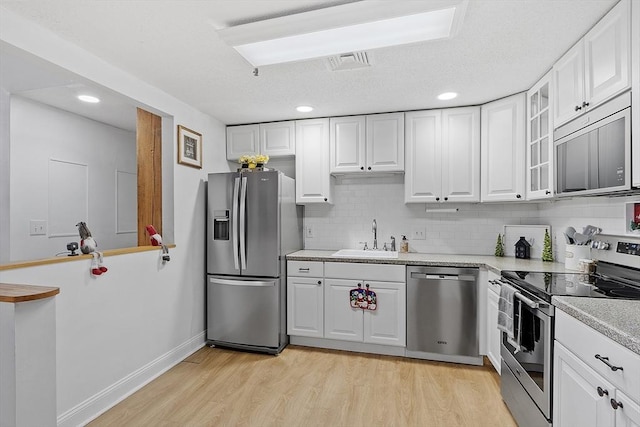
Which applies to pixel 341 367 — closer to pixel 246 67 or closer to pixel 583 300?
pixel 583 300

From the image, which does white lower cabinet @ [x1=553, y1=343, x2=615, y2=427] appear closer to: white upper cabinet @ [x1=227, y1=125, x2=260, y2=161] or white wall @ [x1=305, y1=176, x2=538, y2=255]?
white wall @ [x1=305, y1=176, x2=538, y2=255]

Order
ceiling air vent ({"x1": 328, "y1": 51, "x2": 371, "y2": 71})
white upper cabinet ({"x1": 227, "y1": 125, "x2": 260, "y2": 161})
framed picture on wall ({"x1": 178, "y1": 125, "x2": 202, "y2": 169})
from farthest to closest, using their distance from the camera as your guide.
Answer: white upper cabinet ({"x1": 227, "y1": 125, "x2": 260, "y2": 161}) → framed picture on wall ({"x1": 178, "y1": 125, "x2": 202, "y2": 169}) → ceiling air vent ({"x1": 328, "y1": 51, "x2": 371, "y2": 71})

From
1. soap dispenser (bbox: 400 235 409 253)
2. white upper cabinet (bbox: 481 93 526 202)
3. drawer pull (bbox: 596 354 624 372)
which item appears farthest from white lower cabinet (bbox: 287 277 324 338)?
drawer pull (bbox: 596 354 624 372)

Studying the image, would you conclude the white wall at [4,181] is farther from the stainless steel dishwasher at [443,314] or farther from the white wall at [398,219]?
the stainless steel dishwasher at [443,314]

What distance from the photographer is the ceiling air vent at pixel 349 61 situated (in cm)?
215

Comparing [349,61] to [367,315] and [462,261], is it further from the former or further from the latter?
[367,315]

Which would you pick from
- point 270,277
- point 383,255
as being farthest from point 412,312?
point 270,277

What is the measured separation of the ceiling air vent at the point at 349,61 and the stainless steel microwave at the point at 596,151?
4.40 feet

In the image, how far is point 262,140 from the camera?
3.73m

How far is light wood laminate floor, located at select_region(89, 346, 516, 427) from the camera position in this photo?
2.16 meters

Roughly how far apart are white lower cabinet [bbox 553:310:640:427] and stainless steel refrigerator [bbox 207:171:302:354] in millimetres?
2224

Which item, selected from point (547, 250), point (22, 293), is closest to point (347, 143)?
point (547, 250)

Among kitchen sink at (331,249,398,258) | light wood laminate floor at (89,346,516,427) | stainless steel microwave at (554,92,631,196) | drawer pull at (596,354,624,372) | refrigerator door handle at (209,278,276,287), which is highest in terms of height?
stainless steel microwave at (554,92,631,196)

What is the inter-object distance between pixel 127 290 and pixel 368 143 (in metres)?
2.51
